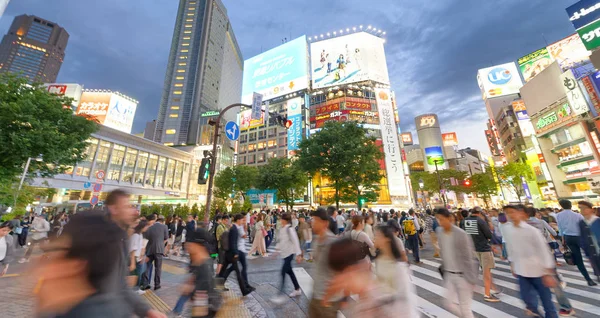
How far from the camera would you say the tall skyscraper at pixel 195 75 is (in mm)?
89062

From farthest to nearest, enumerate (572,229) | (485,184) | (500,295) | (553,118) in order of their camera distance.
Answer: (485,184) → (553,118) → (572,229) → (500,295)

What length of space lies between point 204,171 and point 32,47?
21617 centimetres

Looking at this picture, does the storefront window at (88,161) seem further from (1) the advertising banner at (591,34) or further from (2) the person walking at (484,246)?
(1) the advertising banner at (591,34)

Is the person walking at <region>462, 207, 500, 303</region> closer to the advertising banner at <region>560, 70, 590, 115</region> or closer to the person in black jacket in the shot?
the person in black jacket

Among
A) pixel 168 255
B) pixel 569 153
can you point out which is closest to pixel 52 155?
pixel 168 255

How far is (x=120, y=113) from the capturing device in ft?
134

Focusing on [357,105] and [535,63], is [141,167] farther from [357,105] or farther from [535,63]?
[535,63]

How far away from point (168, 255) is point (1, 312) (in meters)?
7.06

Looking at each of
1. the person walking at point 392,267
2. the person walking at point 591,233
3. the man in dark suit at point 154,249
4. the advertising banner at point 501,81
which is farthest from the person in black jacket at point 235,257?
the advertising banner at point 501,81

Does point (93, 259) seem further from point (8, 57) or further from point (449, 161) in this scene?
point (8, 57)

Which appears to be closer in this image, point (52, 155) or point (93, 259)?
point (93, 259)

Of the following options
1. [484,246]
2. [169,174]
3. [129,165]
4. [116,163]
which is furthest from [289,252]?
[169,174]

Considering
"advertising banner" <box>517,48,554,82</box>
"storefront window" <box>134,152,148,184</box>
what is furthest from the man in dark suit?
"advertising banner" <box>517,48,554,82</box>

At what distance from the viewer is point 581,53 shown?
126 ft
